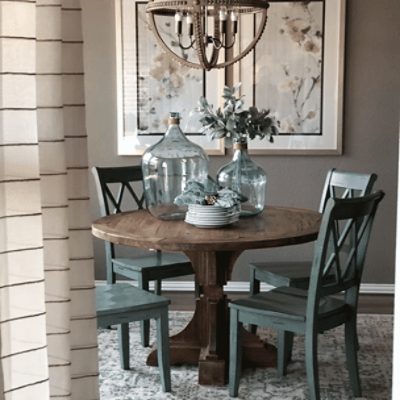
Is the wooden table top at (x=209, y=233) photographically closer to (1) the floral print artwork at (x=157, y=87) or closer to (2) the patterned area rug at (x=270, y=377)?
(2) the patterned area rug at (x=270, y=377)

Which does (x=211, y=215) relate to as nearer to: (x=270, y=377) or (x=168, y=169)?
(x=168, y=169)

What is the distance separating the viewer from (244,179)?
3592 millimetres

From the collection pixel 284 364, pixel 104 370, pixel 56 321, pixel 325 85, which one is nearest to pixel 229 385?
pixel 284 364

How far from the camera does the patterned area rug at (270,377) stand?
10.8 ft

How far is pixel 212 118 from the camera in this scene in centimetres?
348

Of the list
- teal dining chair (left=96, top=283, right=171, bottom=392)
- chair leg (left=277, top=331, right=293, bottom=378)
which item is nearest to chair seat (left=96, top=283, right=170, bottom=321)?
teal dining chair (left=96, top=283, right=171, bottom=392)

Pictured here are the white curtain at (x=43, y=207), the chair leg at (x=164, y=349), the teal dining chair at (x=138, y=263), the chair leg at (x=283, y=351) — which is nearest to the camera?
the white curtain at (x=43, y=207)

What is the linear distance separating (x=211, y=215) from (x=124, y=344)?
34.2 inches

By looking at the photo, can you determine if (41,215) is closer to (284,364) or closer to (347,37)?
(284,364)

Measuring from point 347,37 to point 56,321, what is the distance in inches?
148

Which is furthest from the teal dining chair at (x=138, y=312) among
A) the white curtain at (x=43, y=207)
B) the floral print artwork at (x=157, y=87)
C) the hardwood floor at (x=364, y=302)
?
the floral print artwork at (x=157, y=87)

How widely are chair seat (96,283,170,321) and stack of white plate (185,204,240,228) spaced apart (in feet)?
1.37

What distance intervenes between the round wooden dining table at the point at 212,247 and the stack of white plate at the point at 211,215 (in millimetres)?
35

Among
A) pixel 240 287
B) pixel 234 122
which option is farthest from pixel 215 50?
pixel 240 287
